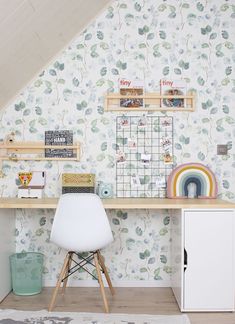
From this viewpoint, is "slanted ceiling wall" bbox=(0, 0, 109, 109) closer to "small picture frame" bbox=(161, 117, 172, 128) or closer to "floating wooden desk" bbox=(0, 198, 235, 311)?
"small picture frame" bbox=(161, 117, 172, 128)

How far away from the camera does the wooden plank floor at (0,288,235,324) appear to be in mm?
2678

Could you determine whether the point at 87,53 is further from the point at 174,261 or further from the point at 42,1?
the point at 174,261

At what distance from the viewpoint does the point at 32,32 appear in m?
2.84

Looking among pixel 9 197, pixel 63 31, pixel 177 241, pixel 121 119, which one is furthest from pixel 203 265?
pixel 63 31

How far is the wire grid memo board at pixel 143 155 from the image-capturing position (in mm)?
3373

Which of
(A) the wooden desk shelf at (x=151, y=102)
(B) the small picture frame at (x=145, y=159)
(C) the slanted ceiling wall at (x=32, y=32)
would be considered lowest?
(B) the small picture frame at (x=145, y=159)

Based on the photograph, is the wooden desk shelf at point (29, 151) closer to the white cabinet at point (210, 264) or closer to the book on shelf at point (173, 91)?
the book on shelf at point (173, 91)

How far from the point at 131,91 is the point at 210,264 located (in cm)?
160

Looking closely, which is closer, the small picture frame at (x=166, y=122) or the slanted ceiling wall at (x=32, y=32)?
the slanted ceiling wall at (x=32, y=32)

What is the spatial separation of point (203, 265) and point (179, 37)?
77.4 inches

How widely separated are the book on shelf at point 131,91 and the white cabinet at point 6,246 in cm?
137

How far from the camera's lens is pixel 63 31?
319 cm

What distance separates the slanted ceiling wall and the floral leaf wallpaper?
105 millimetres

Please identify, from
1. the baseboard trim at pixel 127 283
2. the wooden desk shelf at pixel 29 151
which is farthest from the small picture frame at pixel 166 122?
the baseboard trim at pixel 127 283
